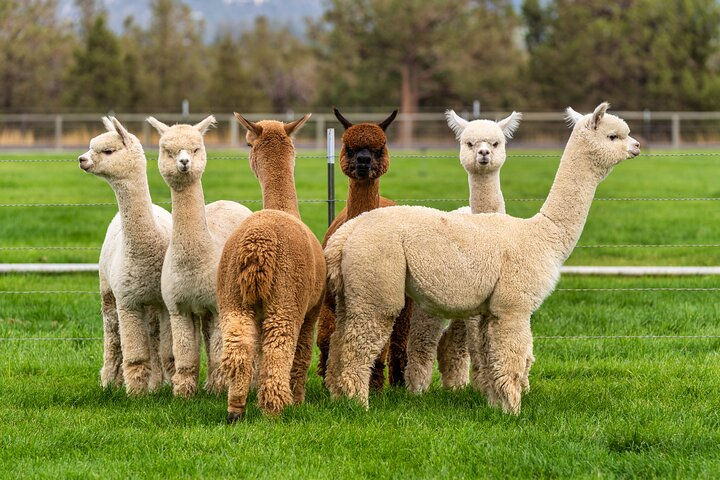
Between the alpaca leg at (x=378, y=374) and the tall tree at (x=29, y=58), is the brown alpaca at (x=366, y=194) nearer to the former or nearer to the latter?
the alpaca leg at (x=378, y=374)

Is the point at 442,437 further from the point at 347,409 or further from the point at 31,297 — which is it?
the point at 31,297

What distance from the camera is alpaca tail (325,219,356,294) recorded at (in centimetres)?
623

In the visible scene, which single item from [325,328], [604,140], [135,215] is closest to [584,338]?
[604,140]

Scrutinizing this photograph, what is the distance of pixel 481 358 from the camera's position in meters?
6.68

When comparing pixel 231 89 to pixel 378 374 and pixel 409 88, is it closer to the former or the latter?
pixel 409 88

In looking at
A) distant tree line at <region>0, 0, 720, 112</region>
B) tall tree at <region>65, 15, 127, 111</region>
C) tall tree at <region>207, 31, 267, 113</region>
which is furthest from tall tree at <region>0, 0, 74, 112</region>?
tall tree at <region>207, 31, 267, 113</region>

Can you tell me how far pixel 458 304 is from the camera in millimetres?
6164

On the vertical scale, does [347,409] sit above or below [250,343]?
below

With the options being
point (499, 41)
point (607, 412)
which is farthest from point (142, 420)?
point (499, 41)

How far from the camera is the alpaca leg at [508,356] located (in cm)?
621

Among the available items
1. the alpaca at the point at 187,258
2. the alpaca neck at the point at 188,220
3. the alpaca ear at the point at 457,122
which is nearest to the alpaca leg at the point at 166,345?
the alpaca at the point at 187,258

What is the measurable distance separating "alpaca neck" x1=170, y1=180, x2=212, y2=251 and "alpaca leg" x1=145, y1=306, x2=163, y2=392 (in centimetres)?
66

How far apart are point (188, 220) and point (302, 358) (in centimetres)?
110

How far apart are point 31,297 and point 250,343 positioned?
4964 millimetres
